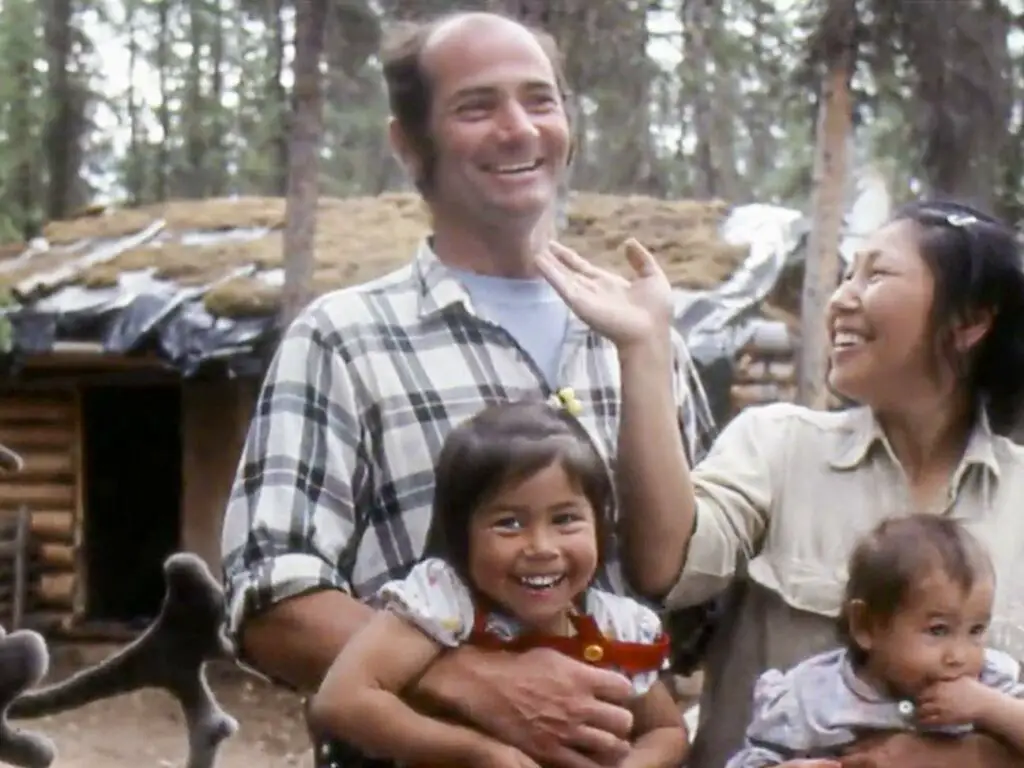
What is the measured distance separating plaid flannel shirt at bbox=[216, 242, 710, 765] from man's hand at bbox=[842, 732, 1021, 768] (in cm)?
33

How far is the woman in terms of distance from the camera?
1.63m

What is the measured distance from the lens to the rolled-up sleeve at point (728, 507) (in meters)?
1.66

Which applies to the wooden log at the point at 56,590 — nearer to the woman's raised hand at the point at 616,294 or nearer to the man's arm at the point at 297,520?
the man's arm at the point at 297,520

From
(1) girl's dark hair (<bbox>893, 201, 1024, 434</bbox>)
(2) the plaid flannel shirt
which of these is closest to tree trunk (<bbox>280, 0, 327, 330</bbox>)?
(2) the plaid flannel shirt

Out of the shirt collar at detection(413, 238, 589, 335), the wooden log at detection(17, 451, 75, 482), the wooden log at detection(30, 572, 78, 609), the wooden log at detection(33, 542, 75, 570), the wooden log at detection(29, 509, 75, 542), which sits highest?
the shirt collar at detection(413, 238, 589, 335)

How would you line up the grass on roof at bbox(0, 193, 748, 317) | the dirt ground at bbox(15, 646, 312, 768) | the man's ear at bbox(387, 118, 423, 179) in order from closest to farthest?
the man's ear at bbox(387, 118, 423, 179) < the dirt ground at bbox(15, 646, 312, 768) < the grass on roof at bbox(0, 193, 748, 317)

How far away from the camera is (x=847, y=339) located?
1.68 metres

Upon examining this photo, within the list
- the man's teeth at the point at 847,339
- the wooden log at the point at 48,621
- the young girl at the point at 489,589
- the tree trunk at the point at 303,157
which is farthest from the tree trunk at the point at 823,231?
the young girl at the point at 489,589

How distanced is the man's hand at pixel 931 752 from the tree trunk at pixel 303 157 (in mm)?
4763

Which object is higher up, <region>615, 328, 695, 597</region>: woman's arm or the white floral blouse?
<region>615, 328, 695, 597</region>: woman's arm

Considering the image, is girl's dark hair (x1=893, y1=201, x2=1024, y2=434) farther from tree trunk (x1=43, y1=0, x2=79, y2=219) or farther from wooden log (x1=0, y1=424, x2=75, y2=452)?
tree trunk (x1=43, y1=0, x2=79, y2=219)

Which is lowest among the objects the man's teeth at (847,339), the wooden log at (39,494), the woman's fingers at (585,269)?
the wooden log at (39,494)

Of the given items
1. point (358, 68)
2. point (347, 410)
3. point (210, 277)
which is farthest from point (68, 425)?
point (347, 410)

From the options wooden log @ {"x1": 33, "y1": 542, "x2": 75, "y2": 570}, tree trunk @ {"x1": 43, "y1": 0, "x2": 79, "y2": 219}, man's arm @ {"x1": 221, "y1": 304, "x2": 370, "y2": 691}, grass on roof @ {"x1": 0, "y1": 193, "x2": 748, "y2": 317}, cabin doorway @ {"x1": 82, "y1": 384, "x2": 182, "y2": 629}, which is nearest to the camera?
man's arm @ {"x1": 221, "y1": 304, "x2": 370, "y2": 691}
